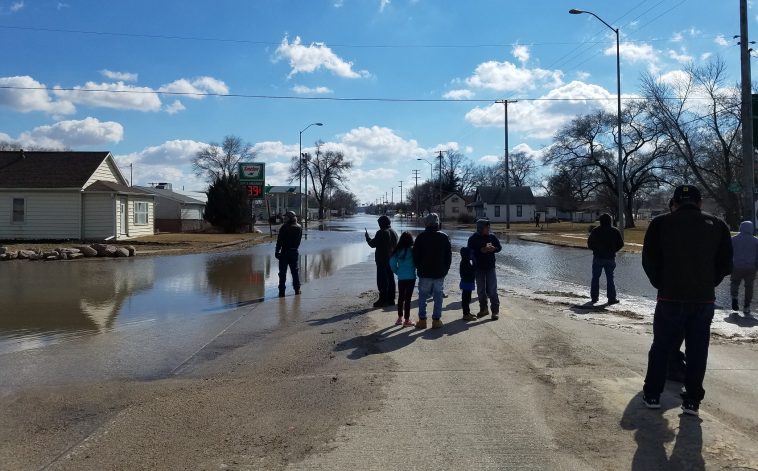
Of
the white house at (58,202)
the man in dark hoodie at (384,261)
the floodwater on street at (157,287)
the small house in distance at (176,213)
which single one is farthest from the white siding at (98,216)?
the man in dark hoodie at (384,261)

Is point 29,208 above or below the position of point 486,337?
above

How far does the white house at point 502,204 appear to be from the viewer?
305ft

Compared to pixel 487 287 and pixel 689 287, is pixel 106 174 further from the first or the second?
pixel 689 287

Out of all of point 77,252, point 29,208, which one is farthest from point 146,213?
point 77,252

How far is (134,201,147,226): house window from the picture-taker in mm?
33466

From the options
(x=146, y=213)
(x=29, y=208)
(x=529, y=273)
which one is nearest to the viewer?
(x=529, y=273)

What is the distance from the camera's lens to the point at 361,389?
5.62 m

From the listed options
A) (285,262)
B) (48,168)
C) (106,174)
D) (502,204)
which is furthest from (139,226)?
(502,204)

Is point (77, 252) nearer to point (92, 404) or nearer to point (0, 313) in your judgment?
point (0, 313)

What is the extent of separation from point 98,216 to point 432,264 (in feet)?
85.8

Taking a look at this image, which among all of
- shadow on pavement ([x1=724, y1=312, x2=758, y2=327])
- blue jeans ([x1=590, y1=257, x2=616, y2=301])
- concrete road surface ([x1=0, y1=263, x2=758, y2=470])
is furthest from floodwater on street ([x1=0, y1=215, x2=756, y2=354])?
concrete road surface ([x1=0, y1=263, x2=758, y2=470])

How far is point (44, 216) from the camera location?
29719mm

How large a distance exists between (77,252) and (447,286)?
14.7m

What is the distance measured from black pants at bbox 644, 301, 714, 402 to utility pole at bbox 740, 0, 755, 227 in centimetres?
1390
